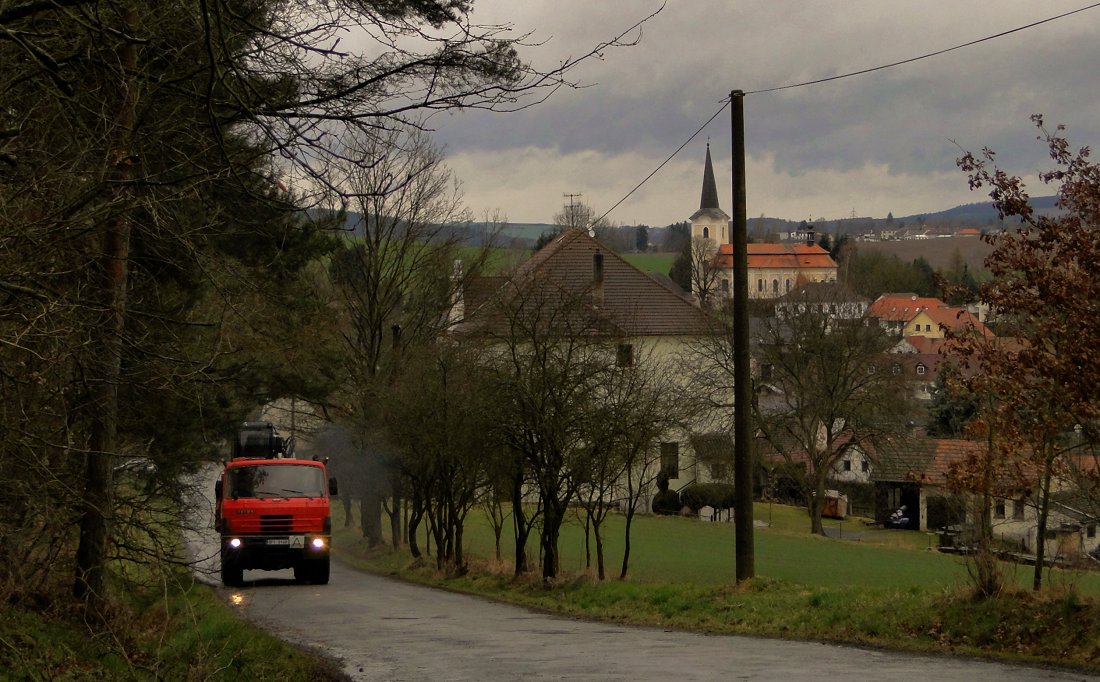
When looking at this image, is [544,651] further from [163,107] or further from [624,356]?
[624,356]

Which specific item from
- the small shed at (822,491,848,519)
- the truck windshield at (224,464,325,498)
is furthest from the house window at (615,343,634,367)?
the small shed at (822,491,848,519)

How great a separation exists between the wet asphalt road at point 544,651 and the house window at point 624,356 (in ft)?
22.6

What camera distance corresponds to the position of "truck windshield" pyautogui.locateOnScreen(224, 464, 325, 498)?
84.7ft

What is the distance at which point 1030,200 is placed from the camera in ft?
46.2

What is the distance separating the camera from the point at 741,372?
19.2 meters

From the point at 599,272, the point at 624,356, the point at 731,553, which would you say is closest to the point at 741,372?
the point at 624,356

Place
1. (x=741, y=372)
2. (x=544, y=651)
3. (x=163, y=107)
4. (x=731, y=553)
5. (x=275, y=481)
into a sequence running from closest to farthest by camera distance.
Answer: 1. (x=163, y=107)
2. (x=544, y=651)
3. (x=741, y=372)
4. (x=275, y=481)
5. (x=731, y=553)

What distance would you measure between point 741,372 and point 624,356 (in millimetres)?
8324

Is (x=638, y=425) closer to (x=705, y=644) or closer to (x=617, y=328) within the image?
(x=617, y=328)

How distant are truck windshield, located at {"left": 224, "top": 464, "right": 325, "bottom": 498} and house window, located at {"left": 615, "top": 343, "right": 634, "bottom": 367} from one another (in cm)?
675

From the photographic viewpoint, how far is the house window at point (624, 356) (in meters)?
26.3

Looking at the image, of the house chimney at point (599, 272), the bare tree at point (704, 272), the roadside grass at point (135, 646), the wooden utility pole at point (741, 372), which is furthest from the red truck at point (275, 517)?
the bare tree at point (704, 272)

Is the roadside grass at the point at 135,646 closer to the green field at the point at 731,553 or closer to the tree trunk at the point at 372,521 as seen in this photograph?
the green field at the point at 731,553

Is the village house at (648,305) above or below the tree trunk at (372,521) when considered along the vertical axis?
above
